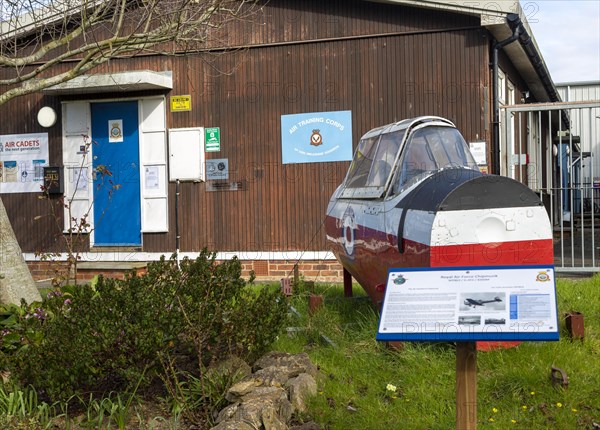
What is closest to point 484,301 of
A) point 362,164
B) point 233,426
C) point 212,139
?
point 233,426

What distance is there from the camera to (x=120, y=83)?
12648 mm

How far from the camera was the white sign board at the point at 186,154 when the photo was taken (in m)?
13.0

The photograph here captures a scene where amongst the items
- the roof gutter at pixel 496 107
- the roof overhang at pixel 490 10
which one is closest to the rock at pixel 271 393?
the roof gutter at pixel 496 107

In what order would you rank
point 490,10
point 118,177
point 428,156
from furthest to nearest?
point 118,177, point 490,10, point 428,156

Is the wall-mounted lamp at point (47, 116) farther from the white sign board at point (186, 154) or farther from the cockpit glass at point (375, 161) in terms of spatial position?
the cockpit glass at point (375, 161)

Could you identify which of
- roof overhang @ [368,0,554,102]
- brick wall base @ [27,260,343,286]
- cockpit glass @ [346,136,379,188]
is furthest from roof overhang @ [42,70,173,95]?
cockpit glass @ [346,136,379,188]

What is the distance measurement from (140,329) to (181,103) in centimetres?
847

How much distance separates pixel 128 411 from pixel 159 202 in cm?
820

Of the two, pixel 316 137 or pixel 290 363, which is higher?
pixel 316 137

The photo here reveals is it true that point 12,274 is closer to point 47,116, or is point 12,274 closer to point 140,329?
point 140,329

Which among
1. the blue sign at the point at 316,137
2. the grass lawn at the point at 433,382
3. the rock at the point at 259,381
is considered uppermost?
the blue sign at the point at 316,137

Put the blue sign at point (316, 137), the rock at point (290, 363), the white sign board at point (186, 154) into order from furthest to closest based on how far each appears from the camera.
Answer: the white sign board at point (186, 154) → the blue sign at point (316, 137) → the rock at point (290, 363)

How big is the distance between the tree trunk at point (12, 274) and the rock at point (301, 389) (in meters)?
3.44

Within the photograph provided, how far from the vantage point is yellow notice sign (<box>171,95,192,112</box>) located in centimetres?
1318
